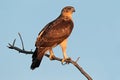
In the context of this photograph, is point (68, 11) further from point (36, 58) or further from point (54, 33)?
point (36, 58)

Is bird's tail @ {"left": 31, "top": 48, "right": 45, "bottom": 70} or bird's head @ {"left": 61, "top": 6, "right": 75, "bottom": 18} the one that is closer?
bird's tail @ {"left": 31, "top": 48, "right": 45, "bottom": 70}

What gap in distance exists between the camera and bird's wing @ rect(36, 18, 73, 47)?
33.7ft

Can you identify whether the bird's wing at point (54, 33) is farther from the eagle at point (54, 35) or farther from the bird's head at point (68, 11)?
the bird's head at point (68, 11)

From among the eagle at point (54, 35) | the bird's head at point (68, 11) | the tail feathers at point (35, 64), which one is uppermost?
the bird's head at point (68, 11)

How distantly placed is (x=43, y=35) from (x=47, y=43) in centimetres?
31

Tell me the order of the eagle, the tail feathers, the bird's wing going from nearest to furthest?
1. the tail feathers
2. the eagle
3. the bird's wing

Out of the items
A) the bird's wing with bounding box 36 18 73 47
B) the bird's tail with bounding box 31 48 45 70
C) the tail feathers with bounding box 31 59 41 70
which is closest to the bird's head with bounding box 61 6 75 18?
the bird's wing with bounding box 36 18 73 47

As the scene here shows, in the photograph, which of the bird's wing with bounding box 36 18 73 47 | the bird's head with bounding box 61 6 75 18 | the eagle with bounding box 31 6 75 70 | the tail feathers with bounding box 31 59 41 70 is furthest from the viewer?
the bird's head with bounding box 61 6 75 18

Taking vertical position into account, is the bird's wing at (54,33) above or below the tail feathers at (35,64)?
above

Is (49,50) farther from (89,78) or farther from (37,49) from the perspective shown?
(89,78)

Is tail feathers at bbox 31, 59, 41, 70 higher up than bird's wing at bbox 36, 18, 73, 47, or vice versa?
bird's wing at bbox 36, 18, 73, 47

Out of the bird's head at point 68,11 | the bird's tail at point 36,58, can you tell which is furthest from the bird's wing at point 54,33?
the bird's tail at point 36,58

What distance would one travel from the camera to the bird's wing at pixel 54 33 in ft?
33.7

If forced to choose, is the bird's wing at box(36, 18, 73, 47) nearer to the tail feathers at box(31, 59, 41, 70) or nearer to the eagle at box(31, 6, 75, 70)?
the eagle at box(31, 6, 75, 70)
